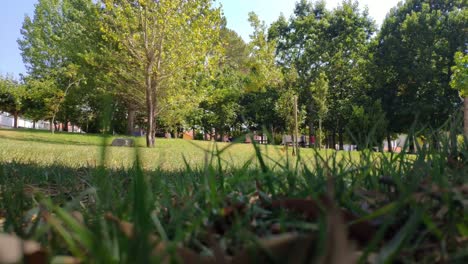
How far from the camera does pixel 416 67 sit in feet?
90.3

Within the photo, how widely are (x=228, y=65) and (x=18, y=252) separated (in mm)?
40458

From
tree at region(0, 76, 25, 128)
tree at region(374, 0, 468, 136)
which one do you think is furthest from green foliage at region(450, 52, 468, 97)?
tree at region(0, 76, 25, 128)

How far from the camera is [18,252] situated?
46cm

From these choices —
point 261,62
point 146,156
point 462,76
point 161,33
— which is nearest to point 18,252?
point 146,156

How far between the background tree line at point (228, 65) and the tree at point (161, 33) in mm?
44

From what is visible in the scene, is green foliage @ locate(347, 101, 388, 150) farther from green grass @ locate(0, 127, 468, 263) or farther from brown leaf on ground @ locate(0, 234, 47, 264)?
brown leaf on ground @ locate(0, 234, 47, 264)

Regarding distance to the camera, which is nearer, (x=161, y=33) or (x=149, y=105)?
(x=161, y=33)

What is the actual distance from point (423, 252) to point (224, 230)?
0.39 metres

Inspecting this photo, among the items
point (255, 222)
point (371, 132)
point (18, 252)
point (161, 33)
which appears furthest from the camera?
point (161, 33)

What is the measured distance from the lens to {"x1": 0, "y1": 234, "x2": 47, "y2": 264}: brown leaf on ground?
1.47 ft

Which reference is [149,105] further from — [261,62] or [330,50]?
[330,50]

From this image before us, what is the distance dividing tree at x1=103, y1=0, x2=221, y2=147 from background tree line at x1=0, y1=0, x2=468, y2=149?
0.04m

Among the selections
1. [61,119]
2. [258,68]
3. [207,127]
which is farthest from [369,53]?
[61,119]

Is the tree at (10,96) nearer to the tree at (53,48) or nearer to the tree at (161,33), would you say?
the tree at (53,48)
